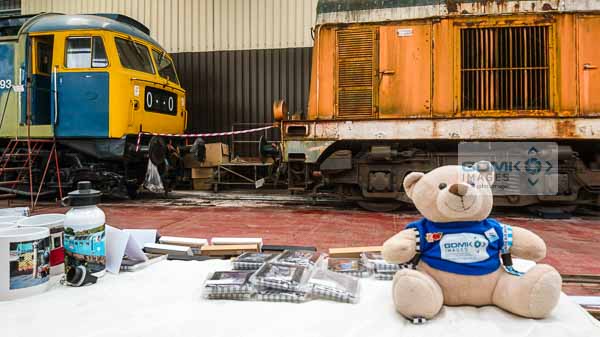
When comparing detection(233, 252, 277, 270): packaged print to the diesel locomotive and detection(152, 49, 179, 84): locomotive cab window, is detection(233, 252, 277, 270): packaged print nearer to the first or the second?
the diesel locomotive

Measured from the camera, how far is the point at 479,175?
136 cm

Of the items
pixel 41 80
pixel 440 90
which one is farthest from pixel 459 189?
pixel 41 80

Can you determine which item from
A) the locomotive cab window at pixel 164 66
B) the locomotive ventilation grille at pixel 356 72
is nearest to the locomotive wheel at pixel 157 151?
the locomotive cab window at pixel 164 66

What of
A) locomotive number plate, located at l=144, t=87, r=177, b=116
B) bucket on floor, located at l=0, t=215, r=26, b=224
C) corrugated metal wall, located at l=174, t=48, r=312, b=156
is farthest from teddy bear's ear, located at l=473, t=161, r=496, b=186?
corrugated metal wall, located at l=174, t=48, r=312, b=156

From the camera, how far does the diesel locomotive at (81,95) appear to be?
19.1ft

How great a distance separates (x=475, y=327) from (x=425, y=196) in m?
0.42

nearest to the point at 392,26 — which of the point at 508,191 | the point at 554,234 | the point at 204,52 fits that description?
the point at 508,191

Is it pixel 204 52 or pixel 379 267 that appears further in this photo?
pixel 204 52

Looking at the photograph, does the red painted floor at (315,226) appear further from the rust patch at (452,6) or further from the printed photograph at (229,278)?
the rust patch at (452,6)

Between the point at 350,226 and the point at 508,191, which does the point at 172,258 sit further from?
the point at 508,191

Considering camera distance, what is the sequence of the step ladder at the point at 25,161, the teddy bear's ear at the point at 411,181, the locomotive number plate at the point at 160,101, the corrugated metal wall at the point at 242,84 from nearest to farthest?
the teddy bear's ear at the point at 411,181 < the step ladder at the point at 25,161 < the locomotive number plate at the point at 160,101 < the corrugated metal wall at the point at 242,84

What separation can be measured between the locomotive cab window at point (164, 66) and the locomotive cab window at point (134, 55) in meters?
0.25

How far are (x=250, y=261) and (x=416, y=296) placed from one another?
815 millimetres

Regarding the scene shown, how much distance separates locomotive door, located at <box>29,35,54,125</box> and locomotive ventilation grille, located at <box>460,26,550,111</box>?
5.83 metres
